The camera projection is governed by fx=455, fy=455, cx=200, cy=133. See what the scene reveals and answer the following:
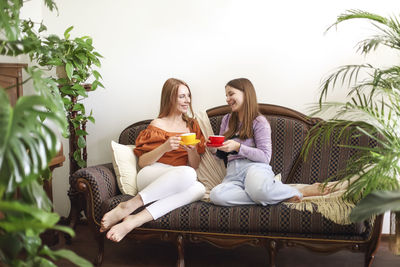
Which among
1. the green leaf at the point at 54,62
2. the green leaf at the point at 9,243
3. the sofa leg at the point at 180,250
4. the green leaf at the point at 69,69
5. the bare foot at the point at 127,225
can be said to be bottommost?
the sofa leg at the point at 180,250

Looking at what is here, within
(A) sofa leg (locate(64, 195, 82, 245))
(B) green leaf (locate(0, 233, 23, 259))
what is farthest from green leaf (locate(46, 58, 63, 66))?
(B) green leaf (locate(0, 233, 23, 259))

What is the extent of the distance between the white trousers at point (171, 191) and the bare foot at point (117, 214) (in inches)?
3.1

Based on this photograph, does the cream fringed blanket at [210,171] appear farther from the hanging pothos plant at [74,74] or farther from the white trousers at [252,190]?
the hanging pothos plant at [74,74]

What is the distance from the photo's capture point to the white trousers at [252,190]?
99.3 inches

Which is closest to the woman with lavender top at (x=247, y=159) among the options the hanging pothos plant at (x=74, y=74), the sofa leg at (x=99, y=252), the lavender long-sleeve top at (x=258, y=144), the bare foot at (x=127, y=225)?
the lavender long-sleeve top at (x=258, y=144)

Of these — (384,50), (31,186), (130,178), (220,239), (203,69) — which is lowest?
(220,239)

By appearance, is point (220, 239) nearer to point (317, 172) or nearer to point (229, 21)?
point (317, 172)

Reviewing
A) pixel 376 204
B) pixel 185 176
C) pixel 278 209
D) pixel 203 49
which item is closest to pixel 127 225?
pixel 185 176

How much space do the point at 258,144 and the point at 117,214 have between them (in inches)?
37.2

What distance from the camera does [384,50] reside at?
3.13 metres

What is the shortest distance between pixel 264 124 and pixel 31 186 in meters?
1.62

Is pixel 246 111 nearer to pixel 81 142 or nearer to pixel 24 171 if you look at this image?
pixel 81 142

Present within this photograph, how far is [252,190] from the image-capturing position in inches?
101

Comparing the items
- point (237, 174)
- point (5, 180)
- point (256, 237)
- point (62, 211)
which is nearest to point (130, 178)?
point (237, 174)
